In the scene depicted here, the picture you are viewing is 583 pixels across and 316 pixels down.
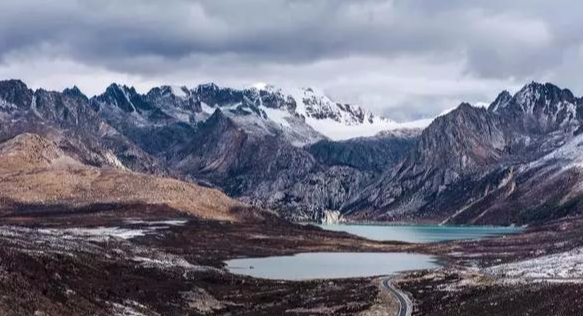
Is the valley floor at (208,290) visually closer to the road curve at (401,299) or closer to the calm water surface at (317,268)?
the road curve at (401,299)

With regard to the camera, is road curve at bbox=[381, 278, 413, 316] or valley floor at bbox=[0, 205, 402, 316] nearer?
valley floor at bbox=[0, 205, 402, 316]

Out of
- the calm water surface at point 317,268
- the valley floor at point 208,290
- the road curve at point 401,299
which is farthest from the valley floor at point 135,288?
the calm water surface at point 317,268

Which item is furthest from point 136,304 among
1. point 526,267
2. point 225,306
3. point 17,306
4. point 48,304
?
point 526,267

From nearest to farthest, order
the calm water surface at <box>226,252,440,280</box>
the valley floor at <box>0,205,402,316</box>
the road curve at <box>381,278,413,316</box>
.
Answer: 1. the valley floor at <box>0,205,402,316</box>
2. the road curve at <box>381,278,413,316</box>
3. the calm water surface at <box>226,252,440,280</box>

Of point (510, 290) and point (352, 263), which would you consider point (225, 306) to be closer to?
point (510, 290)

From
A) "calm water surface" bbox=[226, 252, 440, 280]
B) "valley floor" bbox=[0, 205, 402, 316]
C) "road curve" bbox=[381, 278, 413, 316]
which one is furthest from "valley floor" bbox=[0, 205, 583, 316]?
"calm water surface" bbox=[226, 252, 440, 280]

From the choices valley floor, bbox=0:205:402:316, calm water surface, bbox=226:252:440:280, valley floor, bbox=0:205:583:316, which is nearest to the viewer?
valley floor, bbox=0:205:583:316

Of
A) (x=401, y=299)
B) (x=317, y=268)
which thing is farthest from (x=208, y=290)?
(x=317, y=268)

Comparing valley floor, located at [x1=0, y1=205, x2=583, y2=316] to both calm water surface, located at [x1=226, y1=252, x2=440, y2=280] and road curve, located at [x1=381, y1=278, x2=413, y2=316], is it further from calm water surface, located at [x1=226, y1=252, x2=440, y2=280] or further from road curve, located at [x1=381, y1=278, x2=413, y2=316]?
calm water surface, located at [x1=226, y1=252, x2=440, y2=280]

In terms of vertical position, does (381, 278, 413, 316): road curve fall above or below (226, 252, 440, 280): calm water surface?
above
